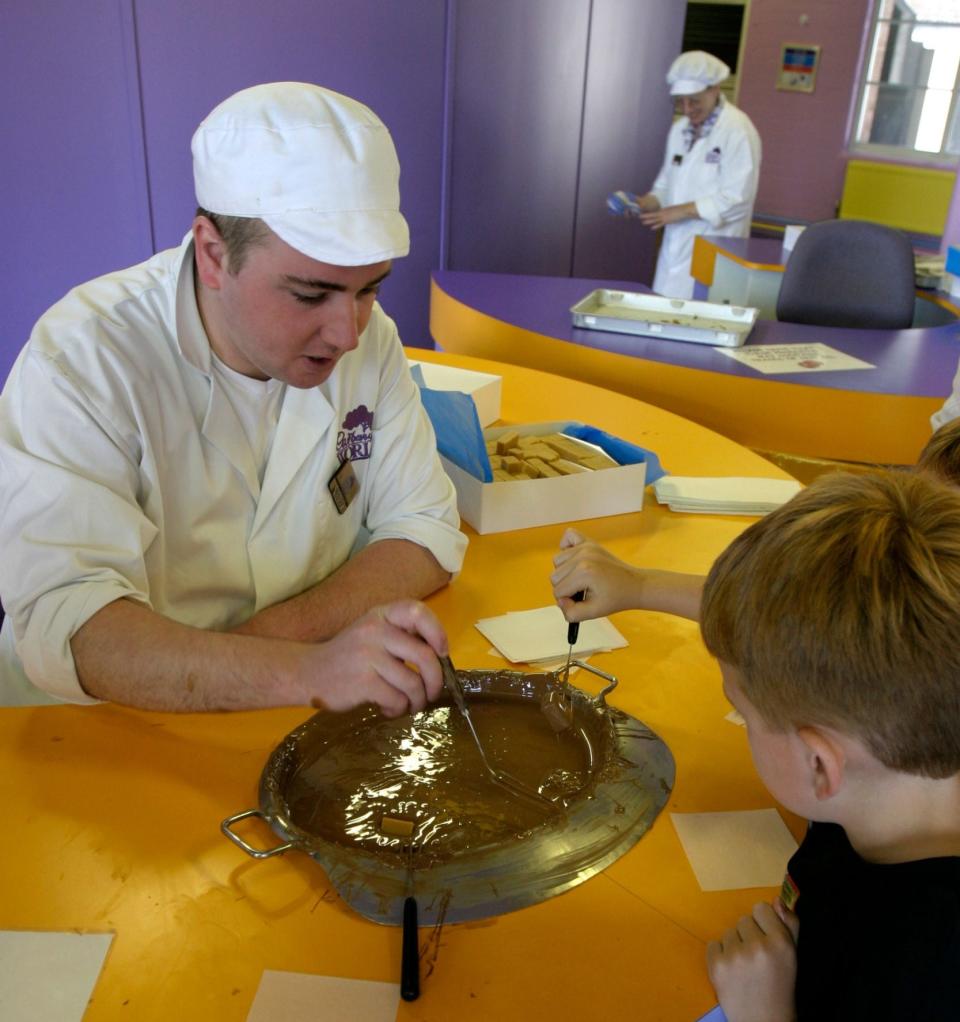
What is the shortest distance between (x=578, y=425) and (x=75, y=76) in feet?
7.36

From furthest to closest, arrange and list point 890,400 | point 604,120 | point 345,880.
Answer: point 604,120, point 890,400, point 345,880

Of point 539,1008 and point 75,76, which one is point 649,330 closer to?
point 75,76

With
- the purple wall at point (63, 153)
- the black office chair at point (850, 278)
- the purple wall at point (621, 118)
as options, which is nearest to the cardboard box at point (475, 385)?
the purple wall at point (63, 153)

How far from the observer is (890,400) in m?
2.43

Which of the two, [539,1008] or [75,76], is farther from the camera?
[75,76]

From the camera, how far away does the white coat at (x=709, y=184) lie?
15.3ft

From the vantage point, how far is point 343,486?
4.81 feet

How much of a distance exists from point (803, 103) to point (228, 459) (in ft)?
25.9

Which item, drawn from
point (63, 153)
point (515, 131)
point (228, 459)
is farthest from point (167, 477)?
point (515, 131)

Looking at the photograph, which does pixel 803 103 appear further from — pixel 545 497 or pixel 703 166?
pixel 545 497

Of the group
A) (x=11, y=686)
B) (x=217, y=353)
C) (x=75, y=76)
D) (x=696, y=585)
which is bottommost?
(x=11, y=686)

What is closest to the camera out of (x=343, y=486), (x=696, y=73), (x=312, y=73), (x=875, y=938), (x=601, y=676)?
(x=875, y=938)

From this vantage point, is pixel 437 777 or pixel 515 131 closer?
pixel 437 777

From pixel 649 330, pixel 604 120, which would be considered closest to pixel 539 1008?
pixel 649 330
